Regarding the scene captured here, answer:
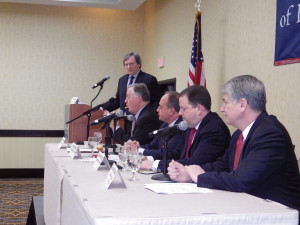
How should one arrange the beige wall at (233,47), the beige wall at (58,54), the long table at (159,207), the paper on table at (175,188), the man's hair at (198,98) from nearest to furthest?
the long table at (159,207)
the paper on table at (175,188)
the man's hair at (198,98)
the beige wall at (233,47)
the beige wall at (58,54)

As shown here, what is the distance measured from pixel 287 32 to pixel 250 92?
1285 millimetres

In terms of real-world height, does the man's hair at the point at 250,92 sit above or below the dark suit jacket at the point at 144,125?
above

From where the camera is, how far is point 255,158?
2.00m

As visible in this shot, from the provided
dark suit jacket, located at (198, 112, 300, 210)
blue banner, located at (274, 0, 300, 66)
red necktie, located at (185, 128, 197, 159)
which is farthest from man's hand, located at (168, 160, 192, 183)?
blue banner, located at (274, 0, 300, 66)

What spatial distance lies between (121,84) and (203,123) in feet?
8.34

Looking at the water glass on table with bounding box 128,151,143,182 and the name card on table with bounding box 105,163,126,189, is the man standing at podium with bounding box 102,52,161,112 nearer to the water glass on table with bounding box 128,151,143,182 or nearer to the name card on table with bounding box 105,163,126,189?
the water glass on table with bounding box 128,151,143,182

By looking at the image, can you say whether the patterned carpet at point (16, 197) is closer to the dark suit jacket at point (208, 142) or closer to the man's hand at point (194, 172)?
the dark suit jacket at point (208, 142)

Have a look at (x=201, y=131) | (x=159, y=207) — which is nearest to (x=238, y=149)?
(x=201, y=131)

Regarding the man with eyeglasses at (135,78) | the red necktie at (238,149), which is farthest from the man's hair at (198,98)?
the man with eyeglasses at (135,78)

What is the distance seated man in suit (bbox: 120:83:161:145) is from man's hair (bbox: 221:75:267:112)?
6.54 ft

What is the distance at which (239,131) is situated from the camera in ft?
8.02

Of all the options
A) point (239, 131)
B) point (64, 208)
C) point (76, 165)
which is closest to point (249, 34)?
point (239, 131)

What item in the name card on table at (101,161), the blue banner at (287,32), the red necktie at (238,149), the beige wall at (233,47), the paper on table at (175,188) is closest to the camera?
the paper on table at (175,188)

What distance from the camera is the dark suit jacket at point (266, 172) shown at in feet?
6.47
